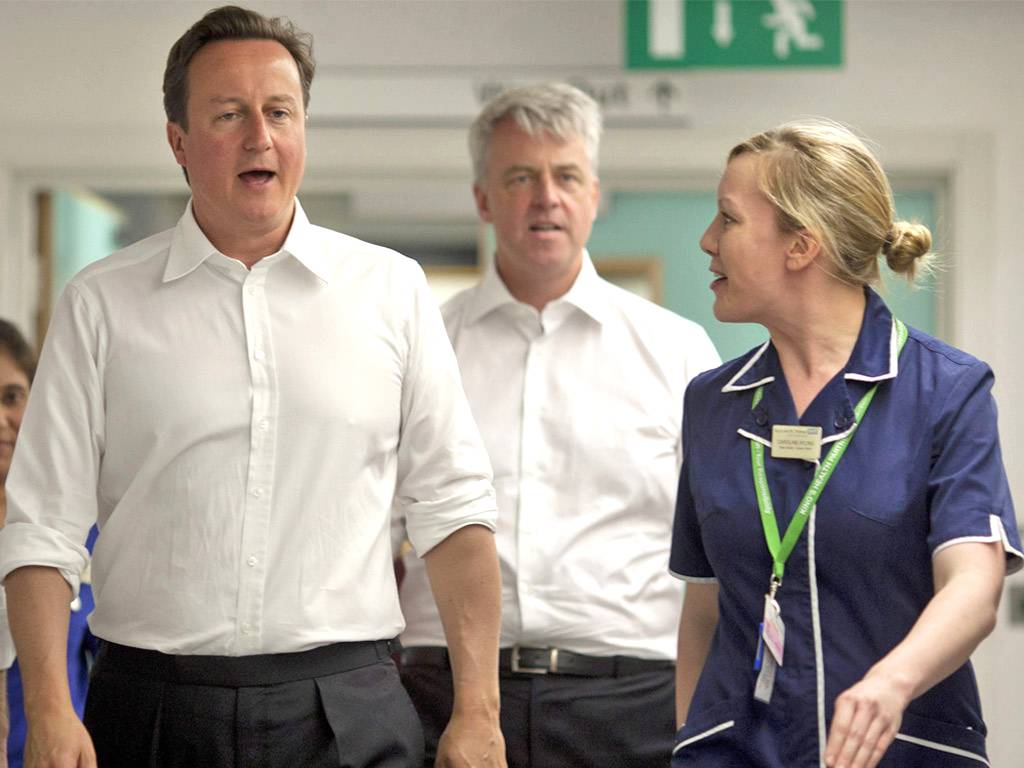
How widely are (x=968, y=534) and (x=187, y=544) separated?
1.04m

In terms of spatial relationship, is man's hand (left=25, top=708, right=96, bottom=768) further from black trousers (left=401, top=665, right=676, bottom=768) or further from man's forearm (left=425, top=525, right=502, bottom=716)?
black trousers (left=401, top=665, right=676, bottom=768)

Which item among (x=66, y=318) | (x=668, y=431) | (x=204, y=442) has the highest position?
(x=66, y=318)

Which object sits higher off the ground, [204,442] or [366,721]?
[204,442]

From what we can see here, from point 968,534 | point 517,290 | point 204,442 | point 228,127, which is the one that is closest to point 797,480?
point 968,534

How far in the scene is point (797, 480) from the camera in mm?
1906

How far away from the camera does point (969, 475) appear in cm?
179

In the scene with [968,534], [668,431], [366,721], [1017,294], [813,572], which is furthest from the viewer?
[1017,294]

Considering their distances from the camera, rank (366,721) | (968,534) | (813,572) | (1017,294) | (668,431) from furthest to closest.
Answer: (1017,294) → (668,431) → (366,721) → (813,572) → (968,534)

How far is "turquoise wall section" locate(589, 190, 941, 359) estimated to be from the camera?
4992 millimetres

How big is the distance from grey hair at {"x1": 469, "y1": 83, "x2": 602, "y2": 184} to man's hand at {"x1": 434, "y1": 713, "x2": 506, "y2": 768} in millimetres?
1404

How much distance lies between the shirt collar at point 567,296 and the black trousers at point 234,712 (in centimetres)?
112

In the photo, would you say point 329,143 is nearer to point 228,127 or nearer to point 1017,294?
point 1017,294

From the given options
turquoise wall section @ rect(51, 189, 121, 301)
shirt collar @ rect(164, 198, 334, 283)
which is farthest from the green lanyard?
turquoise wall section @ rect(51, 189, 121, 301)

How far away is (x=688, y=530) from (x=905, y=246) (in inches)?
20.9
